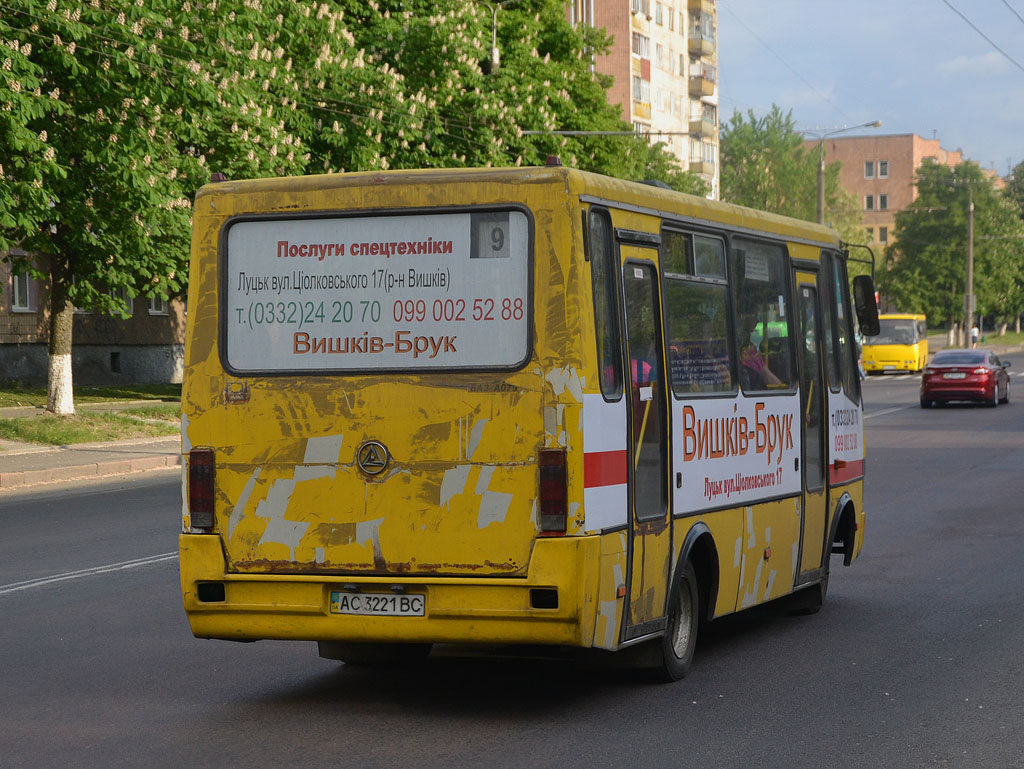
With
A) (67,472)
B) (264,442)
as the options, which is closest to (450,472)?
(264,442)

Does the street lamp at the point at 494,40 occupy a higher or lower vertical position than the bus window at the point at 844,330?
higher

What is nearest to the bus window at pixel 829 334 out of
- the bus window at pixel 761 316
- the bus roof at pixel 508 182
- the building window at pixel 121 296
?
the bus window at pixel 761 316

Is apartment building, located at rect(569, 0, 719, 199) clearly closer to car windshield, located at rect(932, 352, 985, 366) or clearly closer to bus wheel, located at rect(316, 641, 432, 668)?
car windshield, located at rect(932, 352, 985, 366)

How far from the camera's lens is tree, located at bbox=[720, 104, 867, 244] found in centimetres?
11406

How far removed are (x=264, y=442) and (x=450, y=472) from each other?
889 millimetres

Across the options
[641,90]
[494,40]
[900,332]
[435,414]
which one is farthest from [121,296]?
[641,90]

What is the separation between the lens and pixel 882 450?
2562 centimetres

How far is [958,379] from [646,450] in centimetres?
3371

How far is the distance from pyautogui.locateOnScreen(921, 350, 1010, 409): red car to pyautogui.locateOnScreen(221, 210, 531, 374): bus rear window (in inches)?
1324

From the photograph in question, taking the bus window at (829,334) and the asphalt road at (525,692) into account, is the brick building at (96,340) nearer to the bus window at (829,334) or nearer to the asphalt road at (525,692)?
the asphalt road at (525,692)

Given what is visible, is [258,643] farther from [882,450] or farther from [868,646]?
[882,450]

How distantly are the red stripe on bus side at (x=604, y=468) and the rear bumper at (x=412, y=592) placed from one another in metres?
0.26

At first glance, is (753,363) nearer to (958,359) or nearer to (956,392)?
(956,392)

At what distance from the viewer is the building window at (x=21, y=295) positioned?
4225cm
